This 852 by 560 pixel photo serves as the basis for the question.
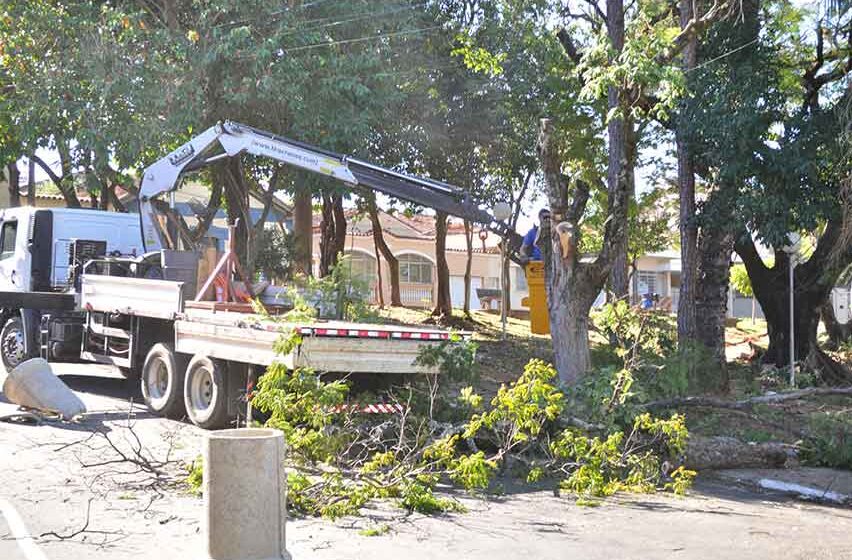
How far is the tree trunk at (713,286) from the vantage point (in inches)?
715

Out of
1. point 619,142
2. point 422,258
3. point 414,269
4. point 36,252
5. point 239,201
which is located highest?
point 422,258

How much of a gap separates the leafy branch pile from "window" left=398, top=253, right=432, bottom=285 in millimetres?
40382

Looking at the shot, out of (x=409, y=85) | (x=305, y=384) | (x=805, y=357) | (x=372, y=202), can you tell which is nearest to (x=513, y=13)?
(x=409, y=85)

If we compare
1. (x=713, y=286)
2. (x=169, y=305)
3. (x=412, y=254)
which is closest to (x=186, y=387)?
(x=169, y=305)

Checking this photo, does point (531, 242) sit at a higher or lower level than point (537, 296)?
higher

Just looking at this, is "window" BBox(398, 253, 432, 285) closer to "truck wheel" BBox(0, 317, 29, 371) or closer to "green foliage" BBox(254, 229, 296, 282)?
"green foliage" BBox(254, 229, 296, 282)

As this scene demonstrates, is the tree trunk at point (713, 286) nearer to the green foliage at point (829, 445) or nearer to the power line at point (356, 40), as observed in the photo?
the green foliage at point (829, 445)

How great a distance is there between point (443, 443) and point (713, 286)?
1128 cm

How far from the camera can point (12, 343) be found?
15.8 metres

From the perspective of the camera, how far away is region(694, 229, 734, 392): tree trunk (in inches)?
715

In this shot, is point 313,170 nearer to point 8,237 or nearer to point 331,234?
point 8,237

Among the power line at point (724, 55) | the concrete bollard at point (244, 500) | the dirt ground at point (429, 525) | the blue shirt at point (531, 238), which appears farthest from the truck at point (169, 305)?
the power line at point (724, 55)

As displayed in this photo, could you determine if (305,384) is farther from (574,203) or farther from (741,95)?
(741,95)

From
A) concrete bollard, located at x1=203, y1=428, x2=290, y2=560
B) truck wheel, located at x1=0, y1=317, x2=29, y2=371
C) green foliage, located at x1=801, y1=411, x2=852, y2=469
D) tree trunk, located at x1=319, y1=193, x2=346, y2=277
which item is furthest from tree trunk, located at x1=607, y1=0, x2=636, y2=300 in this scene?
tree trunk, located at x1=319, y1=193, x2=346, y2=277
